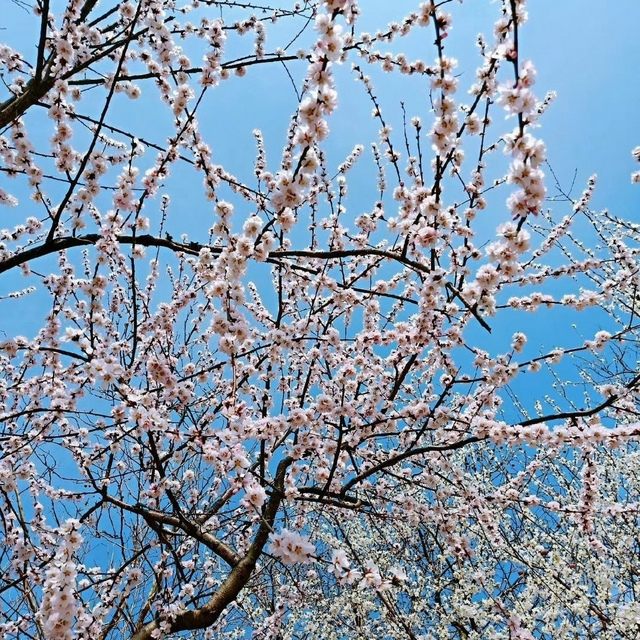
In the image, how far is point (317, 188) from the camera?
479 centimetres

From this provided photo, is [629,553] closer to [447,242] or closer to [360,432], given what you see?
[360,432]

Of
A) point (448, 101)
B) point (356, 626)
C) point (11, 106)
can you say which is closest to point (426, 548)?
point (356, 626)

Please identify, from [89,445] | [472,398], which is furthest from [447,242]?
[89,445]

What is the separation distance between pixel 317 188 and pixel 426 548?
6.19 metres

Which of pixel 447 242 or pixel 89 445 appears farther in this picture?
pixel 89 445

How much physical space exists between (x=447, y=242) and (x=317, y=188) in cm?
176

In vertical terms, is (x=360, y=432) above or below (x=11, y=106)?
below

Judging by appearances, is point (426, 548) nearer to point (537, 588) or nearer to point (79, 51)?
point (537, 588)

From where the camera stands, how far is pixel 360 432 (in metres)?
4.05

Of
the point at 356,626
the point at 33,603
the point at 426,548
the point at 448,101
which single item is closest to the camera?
the point at 448,101

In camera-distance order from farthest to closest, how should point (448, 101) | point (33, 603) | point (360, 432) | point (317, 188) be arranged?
1. point (317, 188)
2. point (33, 603)
3. point (360, 432)
4. point (448, 101)

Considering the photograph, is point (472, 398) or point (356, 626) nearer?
point (472, 398)

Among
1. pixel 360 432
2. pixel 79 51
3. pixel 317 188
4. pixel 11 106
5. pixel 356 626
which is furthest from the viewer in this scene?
pixel 356 626

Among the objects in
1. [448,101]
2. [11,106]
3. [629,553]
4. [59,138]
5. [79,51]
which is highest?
[79,51]
